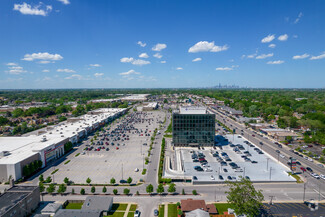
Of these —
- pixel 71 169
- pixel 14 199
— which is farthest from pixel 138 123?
pixel 14 199

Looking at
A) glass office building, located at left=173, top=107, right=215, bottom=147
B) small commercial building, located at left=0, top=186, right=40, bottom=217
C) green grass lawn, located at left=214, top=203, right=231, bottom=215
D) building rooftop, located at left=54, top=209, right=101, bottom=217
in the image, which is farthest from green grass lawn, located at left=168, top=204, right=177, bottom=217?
glass office building, located at left=173, top=107, right=215, bottom=147

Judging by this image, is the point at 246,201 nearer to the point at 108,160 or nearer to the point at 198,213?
the point at 198,213

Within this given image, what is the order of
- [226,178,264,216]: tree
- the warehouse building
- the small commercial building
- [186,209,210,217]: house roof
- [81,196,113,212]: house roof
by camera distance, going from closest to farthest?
[226,178,264,216]: tree → the small commercial building → [186,209,210,217]: house roof → [81,196,113,212]: house roof → the warehouse building

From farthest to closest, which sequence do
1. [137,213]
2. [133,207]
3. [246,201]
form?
[133,207] < [137,213] < [246,201]

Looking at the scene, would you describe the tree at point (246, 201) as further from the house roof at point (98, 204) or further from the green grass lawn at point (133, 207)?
the house roof at point (98, 204)

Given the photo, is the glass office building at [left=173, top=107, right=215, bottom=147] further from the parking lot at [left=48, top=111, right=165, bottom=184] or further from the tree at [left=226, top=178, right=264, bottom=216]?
the tree at [left=226, top=178, right=264, bottom=216]

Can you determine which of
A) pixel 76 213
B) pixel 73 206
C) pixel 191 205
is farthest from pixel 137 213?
pixel 73 206
